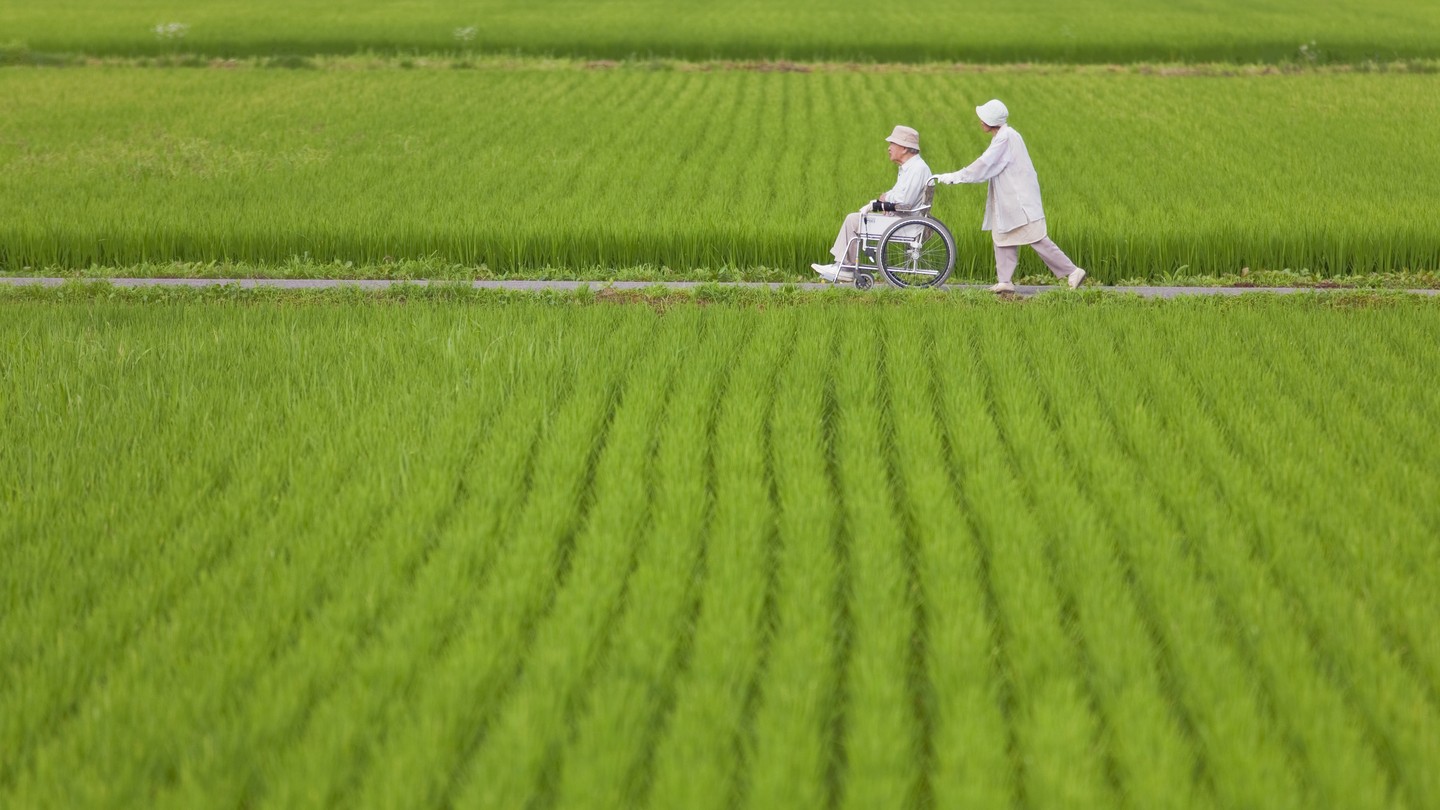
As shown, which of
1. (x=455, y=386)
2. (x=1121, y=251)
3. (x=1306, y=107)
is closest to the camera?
(x=455, y=386)

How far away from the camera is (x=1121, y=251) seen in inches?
298

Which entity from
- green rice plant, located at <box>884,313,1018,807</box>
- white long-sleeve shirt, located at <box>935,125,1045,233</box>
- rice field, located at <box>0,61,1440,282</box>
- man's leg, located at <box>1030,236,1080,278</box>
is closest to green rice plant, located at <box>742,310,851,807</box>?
green rice plant, located at <box>884,313,1018,807</box>

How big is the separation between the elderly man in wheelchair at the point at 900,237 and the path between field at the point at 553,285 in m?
0.17

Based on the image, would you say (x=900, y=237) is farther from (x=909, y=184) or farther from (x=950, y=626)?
(x=950, y=626)

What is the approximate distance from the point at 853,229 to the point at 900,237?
0.98 feet

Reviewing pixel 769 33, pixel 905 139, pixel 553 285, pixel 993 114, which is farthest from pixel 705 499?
pixel 769 33

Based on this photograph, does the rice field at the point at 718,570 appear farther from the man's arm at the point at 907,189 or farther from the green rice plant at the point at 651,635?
the man's arm at the point at 907,189

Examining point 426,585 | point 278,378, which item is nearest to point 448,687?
point 426,585

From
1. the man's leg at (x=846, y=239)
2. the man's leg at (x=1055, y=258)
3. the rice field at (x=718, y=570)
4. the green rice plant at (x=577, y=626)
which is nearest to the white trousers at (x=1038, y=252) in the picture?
the man's leg at (x=1055, y=258)

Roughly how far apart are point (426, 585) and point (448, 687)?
544mm

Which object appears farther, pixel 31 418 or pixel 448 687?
pixel 31 418

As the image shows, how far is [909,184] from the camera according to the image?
6.55m

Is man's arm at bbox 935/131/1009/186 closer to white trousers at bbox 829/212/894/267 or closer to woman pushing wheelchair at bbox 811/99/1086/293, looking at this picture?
woman pushing wheelchair at bbox 811/99/1086/293

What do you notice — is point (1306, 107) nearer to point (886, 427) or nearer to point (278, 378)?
point (886, 427)
